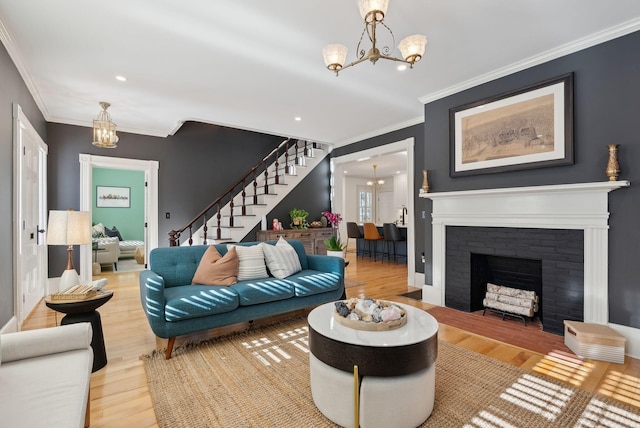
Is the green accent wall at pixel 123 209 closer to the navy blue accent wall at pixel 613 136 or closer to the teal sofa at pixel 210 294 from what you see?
the teal sofa at pixel 210 294

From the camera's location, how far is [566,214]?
2807 millimetres

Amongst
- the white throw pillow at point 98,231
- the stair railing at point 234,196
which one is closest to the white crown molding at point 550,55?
the stair railing at point 234,196

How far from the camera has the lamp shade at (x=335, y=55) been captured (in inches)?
84.8

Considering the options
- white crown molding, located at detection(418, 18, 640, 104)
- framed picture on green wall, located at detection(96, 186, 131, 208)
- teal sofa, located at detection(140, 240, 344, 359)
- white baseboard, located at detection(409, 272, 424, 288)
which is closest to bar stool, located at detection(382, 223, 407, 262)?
white baseboard, located at detection(409, 272, 424, 288)

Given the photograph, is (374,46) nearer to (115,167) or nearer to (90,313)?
(90,313)

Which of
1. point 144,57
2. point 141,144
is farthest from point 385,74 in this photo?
point 141,144

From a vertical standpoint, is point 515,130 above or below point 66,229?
above

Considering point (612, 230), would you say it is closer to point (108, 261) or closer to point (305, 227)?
point (305, 227)

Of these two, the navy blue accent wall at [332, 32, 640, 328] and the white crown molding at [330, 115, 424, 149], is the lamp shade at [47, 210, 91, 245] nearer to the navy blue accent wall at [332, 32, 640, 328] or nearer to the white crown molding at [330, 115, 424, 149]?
the navy blue accent wall at [332, 32, 640, 328]

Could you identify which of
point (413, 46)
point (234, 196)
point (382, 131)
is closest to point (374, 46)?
point (413, 46)

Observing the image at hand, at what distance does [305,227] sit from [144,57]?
414 cm

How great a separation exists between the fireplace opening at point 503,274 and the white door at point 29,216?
15.6 ft

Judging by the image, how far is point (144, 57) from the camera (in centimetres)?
290

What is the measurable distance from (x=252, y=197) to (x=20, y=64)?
385 centimetres
